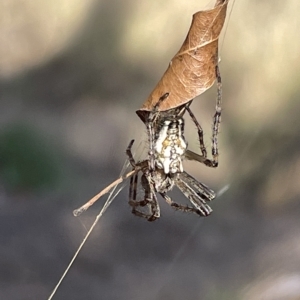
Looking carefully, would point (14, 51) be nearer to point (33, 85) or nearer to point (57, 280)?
point (33, 85)

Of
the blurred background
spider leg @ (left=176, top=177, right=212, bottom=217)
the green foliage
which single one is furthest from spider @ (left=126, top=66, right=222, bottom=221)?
the green foliage

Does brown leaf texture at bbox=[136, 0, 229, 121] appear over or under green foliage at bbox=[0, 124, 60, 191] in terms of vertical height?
under

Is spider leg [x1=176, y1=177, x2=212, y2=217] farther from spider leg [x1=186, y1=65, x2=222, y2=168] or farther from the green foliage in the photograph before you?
the green foliage

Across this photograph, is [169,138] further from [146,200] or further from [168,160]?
[146,200]

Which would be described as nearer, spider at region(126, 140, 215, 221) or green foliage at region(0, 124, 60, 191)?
spider at region(126, 140, 215, 221)

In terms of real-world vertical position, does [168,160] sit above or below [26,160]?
below

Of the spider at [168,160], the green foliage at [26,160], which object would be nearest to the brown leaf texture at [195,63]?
the spider at [168,160]

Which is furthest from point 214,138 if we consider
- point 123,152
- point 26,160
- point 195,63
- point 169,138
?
point 26,160
